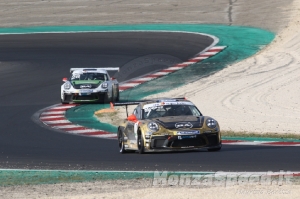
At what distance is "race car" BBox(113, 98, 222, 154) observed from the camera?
14.7 meters

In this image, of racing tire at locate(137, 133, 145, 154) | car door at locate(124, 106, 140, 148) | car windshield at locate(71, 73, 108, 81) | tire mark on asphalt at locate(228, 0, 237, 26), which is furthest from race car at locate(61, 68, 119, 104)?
tire mark on asphalt at locate(228, 0, 237, 26)

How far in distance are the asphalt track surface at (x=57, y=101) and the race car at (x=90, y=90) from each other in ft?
2.51

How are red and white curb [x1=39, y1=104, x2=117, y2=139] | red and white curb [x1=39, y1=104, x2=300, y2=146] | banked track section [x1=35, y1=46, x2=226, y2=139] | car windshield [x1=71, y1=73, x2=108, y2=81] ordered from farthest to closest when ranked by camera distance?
car windshield [x1=71, y1=73, x2=108, y2=81], banked track section [x1=35, y1=46, x2=226, y2=139], red and white curb [x1=39, y1=104, x2=117, y2=139], red and white curb [x1=39, y1=104, x2=300, y2=146]

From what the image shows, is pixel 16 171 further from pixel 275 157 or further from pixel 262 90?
pixel 262 90

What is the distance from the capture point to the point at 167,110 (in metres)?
15.9

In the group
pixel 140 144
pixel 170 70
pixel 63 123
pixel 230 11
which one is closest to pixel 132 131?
pixel 140 144

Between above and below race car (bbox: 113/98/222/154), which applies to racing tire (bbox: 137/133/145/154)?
below

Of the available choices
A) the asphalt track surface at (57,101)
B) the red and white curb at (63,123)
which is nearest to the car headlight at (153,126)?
the asphalt track surface at (57,101)

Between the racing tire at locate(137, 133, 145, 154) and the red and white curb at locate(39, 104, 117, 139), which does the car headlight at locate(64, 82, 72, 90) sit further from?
the racing tire at locate(137, 133, 145, 154)

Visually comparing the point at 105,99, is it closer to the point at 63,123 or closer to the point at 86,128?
the point at 63,123

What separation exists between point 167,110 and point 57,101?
12076mm

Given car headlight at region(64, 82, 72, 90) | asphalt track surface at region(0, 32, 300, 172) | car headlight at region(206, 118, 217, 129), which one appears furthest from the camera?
car headlight at region(64, 82, 72, 90)

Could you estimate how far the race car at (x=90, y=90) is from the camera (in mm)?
26688

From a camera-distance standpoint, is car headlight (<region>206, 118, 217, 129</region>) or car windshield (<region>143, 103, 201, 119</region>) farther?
car windshield (<region>143, 103, 201, 119</region>)
